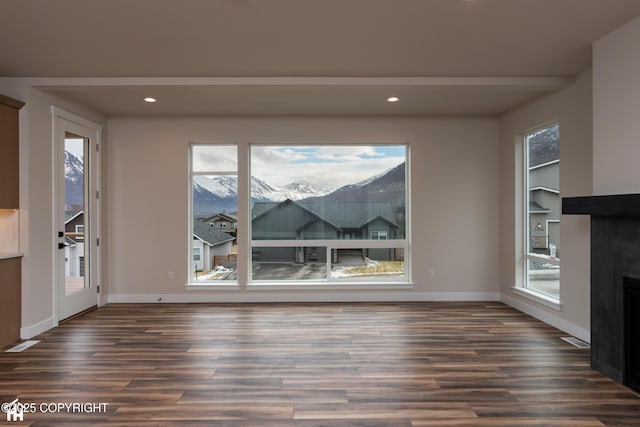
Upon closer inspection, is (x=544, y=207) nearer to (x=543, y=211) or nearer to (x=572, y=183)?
(x=543, y=211)

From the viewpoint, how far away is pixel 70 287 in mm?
4598

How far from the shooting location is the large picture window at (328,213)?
5.46 m

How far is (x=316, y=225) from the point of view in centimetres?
552

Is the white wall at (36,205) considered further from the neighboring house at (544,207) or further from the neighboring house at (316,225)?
the neighboring house at (544,207)

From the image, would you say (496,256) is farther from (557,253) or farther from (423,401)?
(423,401)

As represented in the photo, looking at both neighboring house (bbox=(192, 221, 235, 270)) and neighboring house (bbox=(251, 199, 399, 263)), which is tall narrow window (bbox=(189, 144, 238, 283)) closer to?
neighboring house (bbox=(192, 221, 235, 270))

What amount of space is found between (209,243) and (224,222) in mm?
381

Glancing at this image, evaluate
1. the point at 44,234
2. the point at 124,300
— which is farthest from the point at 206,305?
the point at 44,234

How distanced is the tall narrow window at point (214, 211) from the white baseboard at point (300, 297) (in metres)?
0.28

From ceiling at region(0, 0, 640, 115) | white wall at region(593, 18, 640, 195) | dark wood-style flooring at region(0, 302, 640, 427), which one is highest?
ceiling at region(0, 0, 640, 115)

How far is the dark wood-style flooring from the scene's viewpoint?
2.37 meters

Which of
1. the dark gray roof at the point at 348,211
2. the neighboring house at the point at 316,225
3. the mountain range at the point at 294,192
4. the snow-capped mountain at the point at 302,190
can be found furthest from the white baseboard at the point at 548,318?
the snow-capped mountain at the point at 302,190

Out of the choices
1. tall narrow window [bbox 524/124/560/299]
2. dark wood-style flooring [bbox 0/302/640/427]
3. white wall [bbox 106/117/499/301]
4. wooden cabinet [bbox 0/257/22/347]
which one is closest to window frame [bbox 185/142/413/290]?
white wall [bbox 106/117/499/301]

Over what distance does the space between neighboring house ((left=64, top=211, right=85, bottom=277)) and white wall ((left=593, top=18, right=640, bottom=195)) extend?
5529 millimetres
